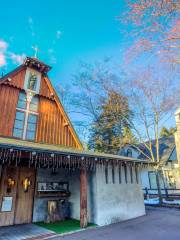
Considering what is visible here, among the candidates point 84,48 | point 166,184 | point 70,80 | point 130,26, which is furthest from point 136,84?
point 166,184

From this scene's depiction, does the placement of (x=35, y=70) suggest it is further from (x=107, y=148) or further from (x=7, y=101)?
(x=107, y=148)

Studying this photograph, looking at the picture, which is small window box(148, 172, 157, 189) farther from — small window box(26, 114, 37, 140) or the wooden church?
small window box(26, 114, 37, 140)

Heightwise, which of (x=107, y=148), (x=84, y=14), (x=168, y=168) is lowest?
(x=168, y=168)

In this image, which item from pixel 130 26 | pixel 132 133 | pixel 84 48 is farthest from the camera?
pixel 132 133

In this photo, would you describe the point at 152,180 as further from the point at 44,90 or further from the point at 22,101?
the point at 22,101

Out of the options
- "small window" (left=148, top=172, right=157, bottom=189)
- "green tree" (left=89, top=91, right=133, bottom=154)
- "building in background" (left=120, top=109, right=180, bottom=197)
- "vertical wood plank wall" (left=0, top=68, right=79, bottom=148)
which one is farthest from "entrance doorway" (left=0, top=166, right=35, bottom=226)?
"small window" (left=148, top=172, right=157, bottom=189)

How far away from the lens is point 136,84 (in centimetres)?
1430

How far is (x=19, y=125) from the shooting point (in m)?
8.98

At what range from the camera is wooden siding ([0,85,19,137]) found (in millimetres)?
8344

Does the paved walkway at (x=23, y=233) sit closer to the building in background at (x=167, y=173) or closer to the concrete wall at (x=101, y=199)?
the concrete wall at (x=101, y=199)

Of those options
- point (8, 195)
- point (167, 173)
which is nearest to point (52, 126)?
point (8, 195)

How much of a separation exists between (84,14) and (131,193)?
9.07m

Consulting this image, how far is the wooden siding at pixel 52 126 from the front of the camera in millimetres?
9461

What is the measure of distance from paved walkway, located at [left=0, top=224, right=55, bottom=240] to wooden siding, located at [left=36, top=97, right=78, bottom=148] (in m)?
3.95
